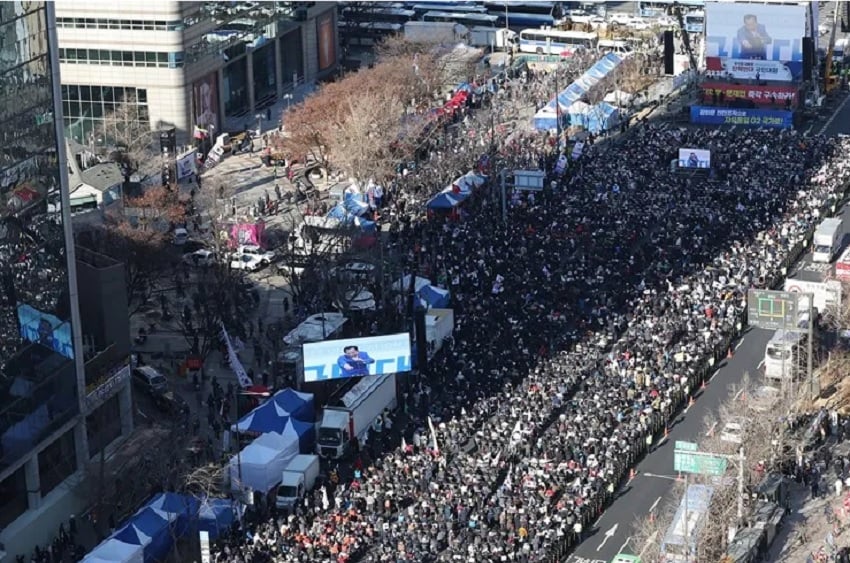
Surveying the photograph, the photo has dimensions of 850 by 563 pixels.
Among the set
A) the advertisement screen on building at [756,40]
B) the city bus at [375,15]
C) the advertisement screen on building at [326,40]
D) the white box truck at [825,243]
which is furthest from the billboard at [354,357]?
the city bus at [375,15]

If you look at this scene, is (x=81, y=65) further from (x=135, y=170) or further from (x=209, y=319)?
(x=209, y=319)

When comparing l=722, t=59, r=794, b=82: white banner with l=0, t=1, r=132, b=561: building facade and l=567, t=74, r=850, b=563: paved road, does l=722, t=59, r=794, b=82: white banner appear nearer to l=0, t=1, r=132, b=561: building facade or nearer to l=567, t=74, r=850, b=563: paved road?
l=567, t=74, r=850, b=563: paved road

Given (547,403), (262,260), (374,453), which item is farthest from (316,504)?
(262,260)

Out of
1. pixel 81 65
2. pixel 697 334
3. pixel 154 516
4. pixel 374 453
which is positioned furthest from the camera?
pixel 81 65

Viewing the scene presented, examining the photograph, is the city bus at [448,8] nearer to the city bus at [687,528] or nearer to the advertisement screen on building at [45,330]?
the advertisement screen on building at [45,330]

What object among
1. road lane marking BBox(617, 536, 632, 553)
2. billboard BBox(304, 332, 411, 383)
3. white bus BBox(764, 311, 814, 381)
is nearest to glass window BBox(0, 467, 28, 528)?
billboard BBox(304, 332, 411, 383)

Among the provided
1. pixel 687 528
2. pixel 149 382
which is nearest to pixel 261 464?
pixel 149 382
